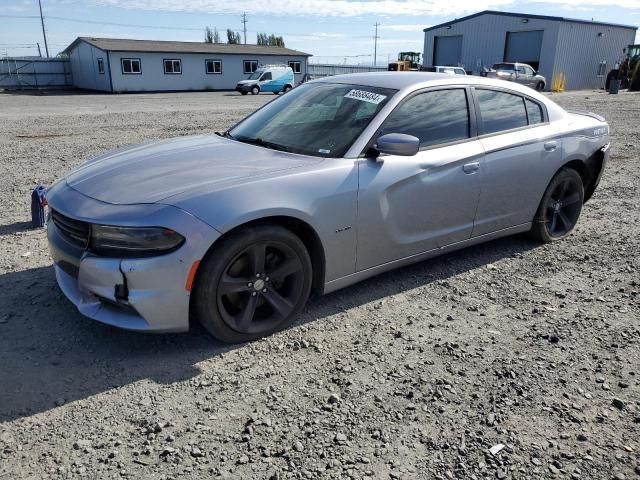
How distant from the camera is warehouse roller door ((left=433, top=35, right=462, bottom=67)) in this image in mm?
45969

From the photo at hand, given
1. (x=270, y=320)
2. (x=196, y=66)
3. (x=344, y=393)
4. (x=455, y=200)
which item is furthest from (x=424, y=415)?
(x=196, y=66)

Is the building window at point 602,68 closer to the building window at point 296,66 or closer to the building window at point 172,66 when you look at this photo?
the building window at point 296,66

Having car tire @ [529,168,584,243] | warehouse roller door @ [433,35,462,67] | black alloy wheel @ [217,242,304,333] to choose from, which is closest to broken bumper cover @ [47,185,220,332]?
black alloy wheel @ [217,242,304,333]

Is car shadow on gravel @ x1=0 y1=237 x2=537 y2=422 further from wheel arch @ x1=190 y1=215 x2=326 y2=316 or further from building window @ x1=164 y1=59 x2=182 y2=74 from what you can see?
building window @ x1=164 y1=59 x2=182 y2=74

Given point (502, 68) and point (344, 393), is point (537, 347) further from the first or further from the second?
point (502, 68)

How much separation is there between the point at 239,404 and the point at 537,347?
1913mm

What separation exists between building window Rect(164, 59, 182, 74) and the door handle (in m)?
39.5

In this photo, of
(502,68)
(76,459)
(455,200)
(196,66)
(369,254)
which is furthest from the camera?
(196,66)

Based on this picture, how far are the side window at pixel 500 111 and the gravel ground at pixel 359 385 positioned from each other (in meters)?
1.23

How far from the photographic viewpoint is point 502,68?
35.8m

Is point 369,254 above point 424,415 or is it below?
above

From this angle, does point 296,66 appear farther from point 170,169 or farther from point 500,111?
point 170,169

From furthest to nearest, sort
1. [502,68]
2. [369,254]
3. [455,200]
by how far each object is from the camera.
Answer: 1. [502,68]
2. [455,200]
3. [369,254]

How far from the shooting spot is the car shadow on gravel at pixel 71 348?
287cm
